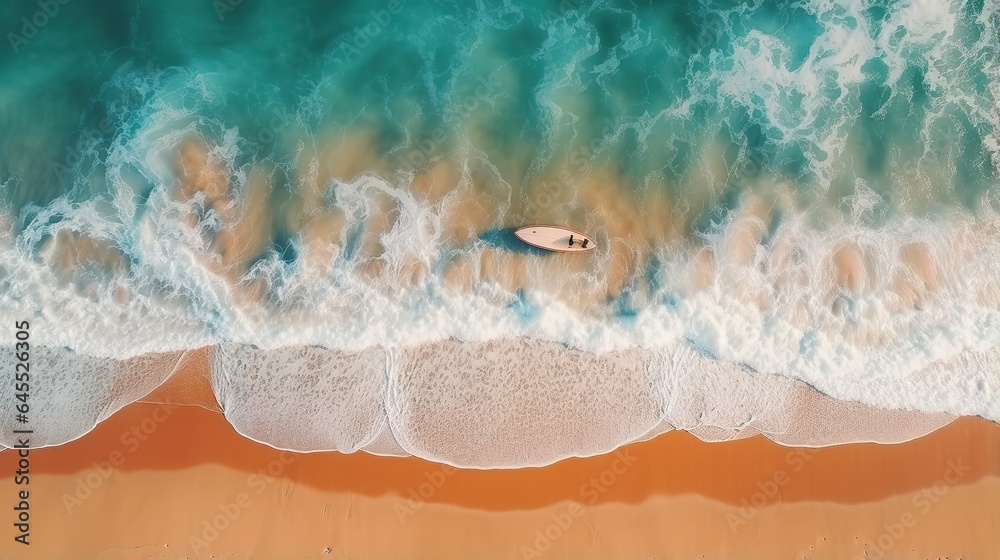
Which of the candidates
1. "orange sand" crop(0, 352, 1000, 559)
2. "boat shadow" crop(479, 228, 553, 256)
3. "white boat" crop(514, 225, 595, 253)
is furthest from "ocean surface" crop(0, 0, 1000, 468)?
"orange sand" crop(0, 352, 1000, 559)

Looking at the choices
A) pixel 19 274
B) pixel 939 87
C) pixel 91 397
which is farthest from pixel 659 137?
pixel 19 274

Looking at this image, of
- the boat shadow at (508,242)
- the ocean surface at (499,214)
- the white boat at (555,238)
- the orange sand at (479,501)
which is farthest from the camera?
the boat shadow at (508,242)

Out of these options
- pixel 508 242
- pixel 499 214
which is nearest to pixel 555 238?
pixel 508 242

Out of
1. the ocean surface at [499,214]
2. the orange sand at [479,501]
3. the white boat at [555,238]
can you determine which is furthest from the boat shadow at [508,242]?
the orange sand at [479,501]

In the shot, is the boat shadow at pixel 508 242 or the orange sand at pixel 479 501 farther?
the boat shadow at pixel 508 242

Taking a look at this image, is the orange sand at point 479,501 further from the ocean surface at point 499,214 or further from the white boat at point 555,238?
the white boat at point 555,238

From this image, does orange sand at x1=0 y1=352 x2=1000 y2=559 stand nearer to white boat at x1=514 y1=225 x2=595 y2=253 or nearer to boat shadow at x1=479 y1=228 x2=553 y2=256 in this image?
white boat at x1=514 y1=225 x2=595 y2=253
